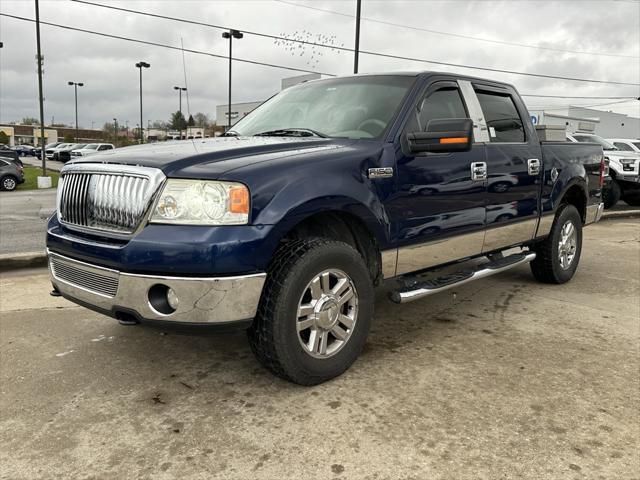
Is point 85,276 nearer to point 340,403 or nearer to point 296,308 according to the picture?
point 296,308

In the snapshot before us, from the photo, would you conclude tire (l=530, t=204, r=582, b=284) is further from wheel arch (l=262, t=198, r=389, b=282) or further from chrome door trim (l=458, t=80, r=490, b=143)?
wheel arch (l=262, t=198, r=389, b=282)

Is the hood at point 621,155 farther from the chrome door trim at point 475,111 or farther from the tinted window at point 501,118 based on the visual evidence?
the chrome door trim at point 475,111

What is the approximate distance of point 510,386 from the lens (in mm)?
3166

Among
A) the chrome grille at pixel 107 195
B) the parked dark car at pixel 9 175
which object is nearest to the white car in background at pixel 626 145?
the chrome grille at pixel 107 195

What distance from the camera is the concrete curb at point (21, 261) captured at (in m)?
6.11

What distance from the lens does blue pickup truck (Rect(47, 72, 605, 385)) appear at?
8.88 feet

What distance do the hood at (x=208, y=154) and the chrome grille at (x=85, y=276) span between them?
58cm

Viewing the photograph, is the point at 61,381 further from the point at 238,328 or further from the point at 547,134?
the point at 547,134

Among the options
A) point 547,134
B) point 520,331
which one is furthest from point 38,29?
point 520,331

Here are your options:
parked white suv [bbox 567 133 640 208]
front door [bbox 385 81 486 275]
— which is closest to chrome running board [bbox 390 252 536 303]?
front door [bbox 385 81 486 275]

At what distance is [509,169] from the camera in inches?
178

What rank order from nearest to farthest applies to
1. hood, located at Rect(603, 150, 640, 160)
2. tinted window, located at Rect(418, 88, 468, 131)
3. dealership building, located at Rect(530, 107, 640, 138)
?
tinted window, located at Rect(418, 88, 468, 131) → hood, located at Rect(603, 150, 640, 160) → dealership building, located at Rect(530, 107, 640, 138)

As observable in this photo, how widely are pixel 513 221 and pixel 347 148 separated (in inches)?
80.0

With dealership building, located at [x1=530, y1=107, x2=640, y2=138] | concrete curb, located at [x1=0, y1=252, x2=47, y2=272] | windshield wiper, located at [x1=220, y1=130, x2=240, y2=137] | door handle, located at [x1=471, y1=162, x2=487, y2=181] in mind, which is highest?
dealership building, located at [x1=530, y1=107, x2=640, y2=138]
